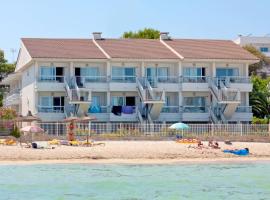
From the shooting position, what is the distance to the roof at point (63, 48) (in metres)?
53.3

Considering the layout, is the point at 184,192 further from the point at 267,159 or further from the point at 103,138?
the point at 103,138

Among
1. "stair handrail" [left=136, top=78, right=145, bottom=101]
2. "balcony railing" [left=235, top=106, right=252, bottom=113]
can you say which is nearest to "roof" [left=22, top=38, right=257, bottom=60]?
"stair handrail" [left=136, top=78, right=145, bottom=101]

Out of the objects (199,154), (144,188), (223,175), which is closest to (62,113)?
(199,154)

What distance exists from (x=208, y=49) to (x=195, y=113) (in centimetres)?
706

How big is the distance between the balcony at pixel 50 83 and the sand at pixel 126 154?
13.1m

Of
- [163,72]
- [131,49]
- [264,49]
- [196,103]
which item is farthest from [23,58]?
[264,49]

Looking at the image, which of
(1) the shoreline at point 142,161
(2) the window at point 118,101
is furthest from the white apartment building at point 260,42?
(1) the shoreline at point 142,161

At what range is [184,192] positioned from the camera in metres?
25.3

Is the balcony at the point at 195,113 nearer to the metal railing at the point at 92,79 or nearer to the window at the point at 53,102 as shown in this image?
the metal railing at the point at 92,79

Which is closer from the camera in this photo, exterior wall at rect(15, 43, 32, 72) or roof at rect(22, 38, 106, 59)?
roof at rect(22, 38, 106, 59)

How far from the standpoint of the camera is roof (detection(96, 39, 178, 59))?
5475cm

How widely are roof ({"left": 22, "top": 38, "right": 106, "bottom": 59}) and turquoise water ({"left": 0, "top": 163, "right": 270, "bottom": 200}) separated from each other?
2037 cm

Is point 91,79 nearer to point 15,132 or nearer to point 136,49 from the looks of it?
point 136,49

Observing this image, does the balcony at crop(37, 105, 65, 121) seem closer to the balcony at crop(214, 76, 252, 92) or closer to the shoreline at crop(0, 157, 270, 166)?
the balcony at crop(214, 76, 252, 92)
